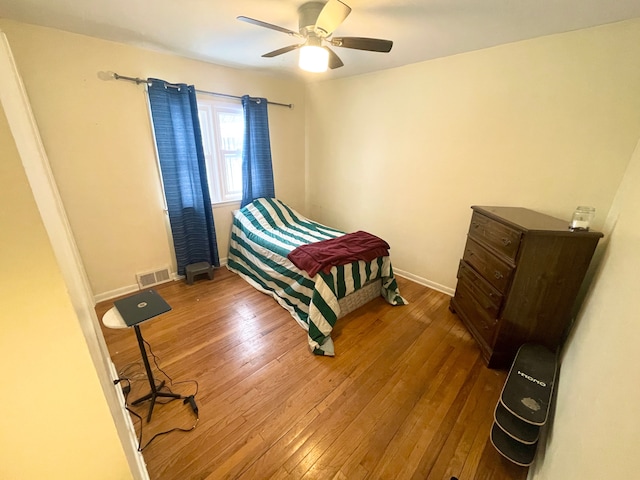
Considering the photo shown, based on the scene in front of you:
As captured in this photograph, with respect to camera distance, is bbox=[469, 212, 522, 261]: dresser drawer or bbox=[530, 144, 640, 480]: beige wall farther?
bbox=[469, 212, 522, 261]: dresser drawer

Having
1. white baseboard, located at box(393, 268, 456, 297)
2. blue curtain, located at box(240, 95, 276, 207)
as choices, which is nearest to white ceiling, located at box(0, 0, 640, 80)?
blue curtain, located at box(240, 95, 276, 207)

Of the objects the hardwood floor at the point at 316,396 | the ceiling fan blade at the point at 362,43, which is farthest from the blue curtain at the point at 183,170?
the ceiling fan blade at the point at 362,43

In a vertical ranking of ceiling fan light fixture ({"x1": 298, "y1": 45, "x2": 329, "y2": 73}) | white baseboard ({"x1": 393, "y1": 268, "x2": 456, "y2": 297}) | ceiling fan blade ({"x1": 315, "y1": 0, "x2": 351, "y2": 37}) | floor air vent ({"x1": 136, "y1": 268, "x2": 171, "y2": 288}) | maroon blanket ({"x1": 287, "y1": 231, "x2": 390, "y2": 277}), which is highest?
ceiling fan blade ({"x1": 315, "y1": 0, "x2": 351, "y2": 37})

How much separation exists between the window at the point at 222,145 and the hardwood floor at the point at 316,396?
1517mm

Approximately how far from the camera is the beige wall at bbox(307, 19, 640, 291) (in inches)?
69.3

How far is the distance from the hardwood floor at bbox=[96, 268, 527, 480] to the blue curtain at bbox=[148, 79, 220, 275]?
Answer: 2.58ft

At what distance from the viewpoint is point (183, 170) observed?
8.87 ft

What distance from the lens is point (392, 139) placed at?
2959mm

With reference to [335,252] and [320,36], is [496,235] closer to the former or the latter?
[335,252]

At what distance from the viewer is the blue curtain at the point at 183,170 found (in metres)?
2.49

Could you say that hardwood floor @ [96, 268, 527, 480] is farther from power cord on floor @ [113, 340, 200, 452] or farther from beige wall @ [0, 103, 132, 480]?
beige wall @ [0, 103, 132, 480]

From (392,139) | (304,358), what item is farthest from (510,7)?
(304,358)

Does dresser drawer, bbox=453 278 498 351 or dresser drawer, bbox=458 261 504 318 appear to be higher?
dresser drawer, bbox=458 261 504 318

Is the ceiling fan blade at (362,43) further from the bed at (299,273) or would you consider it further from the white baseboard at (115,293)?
the white baseboard at (115,293)
